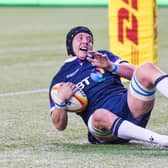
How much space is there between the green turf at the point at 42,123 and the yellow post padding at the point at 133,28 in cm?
106

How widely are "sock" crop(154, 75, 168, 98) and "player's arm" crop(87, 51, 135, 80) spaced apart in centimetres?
62

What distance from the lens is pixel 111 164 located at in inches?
215

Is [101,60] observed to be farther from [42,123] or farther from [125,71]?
[42,123]

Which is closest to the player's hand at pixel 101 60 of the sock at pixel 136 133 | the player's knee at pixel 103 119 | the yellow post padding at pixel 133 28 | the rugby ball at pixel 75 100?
the rugby ball at pixel 75 100

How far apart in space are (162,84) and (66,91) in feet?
2.43

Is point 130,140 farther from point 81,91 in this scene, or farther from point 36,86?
point 36,86

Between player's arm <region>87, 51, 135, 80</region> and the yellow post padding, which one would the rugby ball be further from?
the yellow post padding

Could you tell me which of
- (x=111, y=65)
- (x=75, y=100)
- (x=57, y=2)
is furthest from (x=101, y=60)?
(x=57, y=2)

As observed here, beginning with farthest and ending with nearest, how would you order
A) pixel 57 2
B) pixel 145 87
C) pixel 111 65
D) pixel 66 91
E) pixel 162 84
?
pixel 57 2 < pixel 111 65 < pixel 66 91 < pixel 145 87 < pixel 162 84

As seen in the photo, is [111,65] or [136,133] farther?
[111,65]

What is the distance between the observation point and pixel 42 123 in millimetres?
7699

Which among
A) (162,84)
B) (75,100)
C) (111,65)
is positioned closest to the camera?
(162,84)

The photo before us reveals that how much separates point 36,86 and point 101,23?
10035 mm

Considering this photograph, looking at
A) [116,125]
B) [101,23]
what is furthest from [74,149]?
[101,23]
